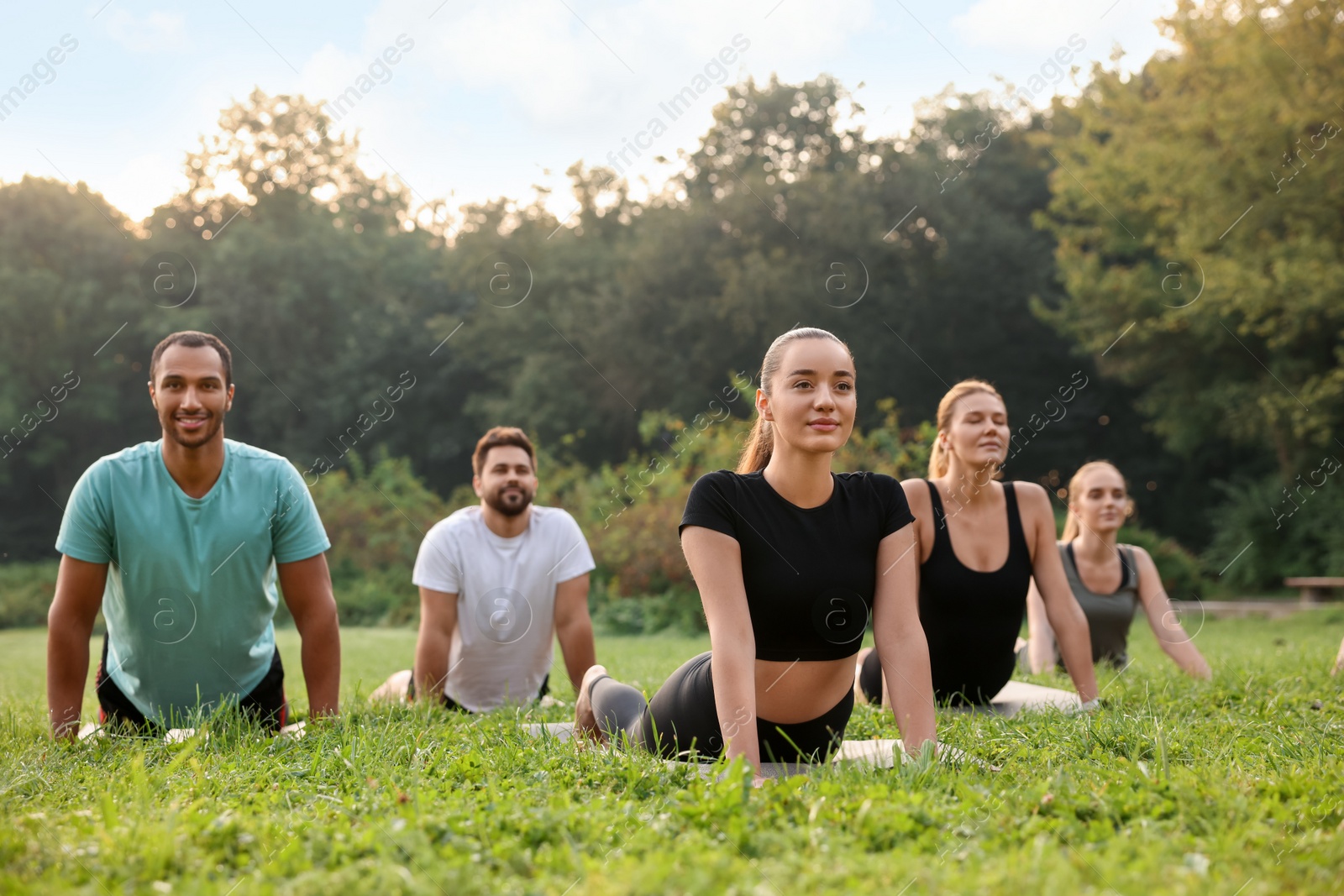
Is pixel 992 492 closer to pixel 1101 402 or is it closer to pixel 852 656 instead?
pixel 852 656

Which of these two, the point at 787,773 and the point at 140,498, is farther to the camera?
the point at 140,498

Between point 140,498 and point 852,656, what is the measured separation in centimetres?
314

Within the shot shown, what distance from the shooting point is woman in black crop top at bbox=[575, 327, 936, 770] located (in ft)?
11.4

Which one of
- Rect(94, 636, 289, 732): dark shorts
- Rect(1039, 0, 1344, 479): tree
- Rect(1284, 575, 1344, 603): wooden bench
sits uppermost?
Rect(1039, 0, 1344, 479): tree

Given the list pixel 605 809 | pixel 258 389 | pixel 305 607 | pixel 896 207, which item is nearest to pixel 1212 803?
pixel 605 809

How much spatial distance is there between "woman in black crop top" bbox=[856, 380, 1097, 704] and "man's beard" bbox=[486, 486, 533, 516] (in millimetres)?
2164

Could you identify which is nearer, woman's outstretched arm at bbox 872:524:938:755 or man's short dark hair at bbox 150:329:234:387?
woman's outstretched arm at bbox 872:524:938:755

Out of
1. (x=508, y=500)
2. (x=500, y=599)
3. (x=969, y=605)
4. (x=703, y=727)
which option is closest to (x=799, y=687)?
(x=703, y=727)

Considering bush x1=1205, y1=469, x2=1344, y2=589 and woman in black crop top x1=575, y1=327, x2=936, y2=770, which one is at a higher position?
woman in black crop top x1=575, y1=327, x2=936, y2=770

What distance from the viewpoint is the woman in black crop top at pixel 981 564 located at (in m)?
5.07

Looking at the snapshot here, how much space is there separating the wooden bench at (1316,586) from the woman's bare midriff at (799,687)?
16.1 meters

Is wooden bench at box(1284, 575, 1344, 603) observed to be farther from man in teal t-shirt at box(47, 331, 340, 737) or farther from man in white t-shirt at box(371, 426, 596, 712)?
man in teal t-shirt at box(47, 331, 340, 737)

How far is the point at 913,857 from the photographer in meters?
2.35

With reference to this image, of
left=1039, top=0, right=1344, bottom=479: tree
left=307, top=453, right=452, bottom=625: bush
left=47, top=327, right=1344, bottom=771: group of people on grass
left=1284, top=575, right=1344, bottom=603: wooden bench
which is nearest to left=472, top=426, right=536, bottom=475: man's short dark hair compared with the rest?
left=47, top=327, right=1344, bottom=771: group of people on grass
